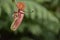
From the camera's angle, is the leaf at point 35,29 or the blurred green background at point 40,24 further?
the leaf at point 35,29

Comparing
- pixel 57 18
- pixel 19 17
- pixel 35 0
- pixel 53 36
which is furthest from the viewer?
pixel 53 36

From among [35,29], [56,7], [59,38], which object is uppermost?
[56,7]

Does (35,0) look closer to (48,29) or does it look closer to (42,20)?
(42,20)

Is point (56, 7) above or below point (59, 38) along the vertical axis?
above

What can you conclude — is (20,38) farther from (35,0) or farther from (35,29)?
(35,0)

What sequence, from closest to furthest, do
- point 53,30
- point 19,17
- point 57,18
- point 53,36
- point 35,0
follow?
point 19,17 < point 35,0 < point 57,18 < point 53,30 < point 53,36

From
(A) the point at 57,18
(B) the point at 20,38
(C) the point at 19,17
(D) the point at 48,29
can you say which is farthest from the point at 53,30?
(C) the point at 19,17

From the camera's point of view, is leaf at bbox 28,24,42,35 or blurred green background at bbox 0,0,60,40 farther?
leaf at bbox 28,24,42,35

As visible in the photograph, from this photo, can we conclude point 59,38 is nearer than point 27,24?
No

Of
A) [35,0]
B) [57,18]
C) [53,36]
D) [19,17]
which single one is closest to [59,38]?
[53,36]
